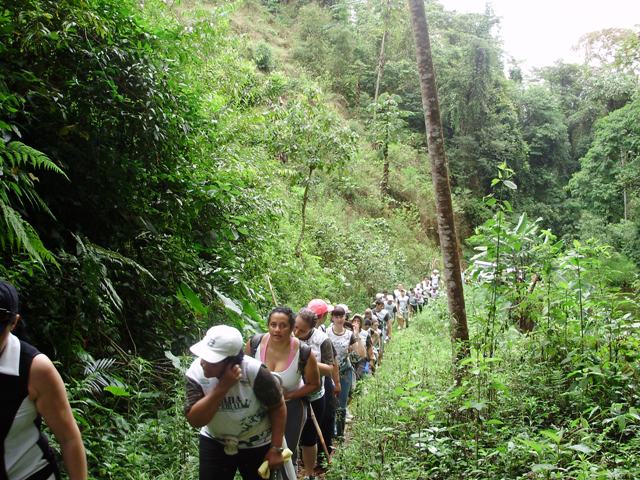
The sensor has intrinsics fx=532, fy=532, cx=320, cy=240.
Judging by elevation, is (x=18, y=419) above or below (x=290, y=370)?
above

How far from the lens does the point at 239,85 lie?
36.3 feet

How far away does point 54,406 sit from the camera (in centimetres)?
227

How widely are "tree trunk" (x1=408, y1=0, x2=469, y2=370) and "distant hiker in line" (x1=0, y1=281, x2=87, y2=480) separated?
515 cm

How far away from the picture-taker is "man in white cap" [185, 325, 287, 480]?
3.09m

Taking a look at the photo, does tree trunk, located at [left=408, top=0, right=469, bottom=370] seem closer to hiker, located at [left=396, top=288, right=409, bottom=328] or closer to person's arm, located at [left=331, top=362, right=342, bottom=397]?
person's arm, located at [left=331, top=362, right=342, bottom=397]

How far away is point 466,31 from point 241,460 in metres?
37.7

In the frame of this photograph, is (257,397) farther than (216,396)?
Yes

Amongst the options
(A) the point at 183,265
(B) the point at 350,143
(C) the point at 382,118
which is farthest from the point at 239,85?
(C) the point at 382,118

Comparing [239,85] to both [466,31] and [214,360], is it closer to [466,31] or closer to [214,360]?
[214,360]

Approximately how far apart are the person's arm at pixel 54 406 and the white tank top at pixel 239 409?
92cm

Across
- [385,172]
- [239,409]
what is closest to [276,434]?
[239,409]

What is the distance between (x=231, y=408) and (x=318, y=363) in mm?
1734

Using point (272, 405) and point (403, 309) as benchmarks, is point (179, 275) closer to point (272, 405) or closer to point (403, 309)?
point (272, 405)

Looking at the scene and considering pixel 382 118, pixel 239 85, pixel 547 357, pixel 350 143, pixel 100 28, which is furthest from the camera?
pixel 382 118
